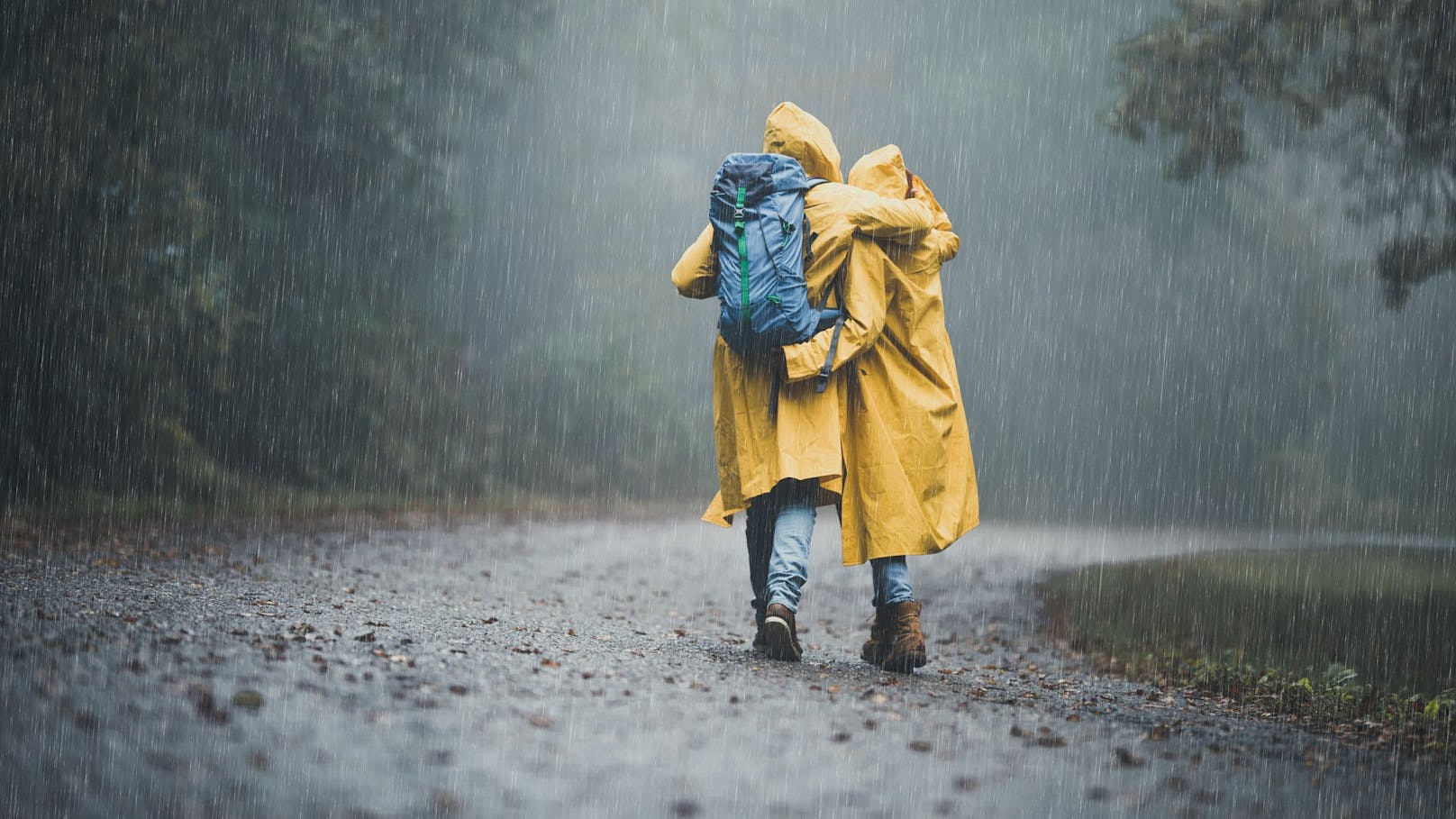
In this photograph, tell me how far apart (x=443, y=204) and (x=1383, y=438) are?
18.9 metres

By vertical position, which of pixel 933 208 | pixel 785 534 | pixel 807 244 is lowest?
pixel 785 534

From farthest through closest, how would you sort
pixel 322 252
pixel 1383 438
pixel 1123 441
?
pixel 1123 441 < pixel 1383 438 < pixel 322 252

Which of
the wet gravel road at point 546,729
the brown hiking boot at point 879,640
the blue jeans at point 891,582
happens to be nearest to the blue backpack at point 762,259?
the blue jeans at point 891,582

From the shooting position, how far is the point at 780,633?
4910 millimetres

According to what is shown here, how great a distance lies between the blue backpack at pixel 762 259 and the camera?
4852 millimetres

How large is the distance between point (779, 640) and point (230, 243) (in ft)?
42.8

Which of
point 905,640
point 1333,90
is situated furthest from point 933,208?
point 1333,90

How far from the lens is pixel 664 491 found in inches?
1118

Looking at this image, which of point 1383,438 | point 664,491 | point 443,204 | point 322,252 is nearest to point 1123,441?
point 1383,438

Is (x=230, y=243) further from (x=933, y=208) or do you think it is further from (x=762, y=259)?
(x=762, y=259)

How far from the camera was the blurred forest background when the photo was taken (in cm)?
1148

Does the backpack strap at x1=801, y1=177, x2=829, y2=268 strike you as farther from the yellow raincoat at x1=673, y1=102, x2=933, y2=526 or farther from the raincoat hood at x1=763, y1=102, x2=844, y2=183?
the raincoat hood at x1=763, y1=102, x2=844, y2=183

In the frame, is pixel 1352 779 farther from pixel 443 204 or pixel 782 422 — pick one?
pixel 443 204

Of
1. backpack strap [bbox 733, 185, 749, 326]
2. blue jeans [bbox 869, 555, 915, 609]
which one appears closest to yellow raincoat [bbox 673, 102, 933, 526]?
backpack strap [bbox 733, 185, 749, 326]
